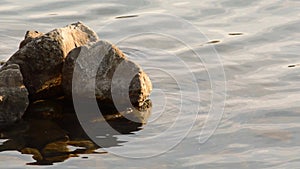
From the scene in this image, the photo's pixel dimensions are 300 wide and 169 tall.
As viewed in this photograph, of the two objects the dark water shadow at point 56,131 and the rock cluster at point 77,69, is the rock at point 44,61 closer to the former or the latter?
the rock cluster at point 77,69

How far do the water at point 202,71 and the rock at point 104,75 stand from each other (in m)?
0.32

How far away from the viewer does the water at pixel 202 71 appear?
222 inches

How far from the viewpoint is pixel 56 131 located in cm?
611

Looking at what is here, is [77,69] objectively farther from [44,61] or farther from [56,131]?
[56,131]

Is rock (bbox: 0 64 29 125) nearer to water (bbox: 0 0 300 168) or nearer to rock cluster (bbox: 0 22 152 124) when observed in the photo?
rock cluster (bbox: 0 22 152 124)

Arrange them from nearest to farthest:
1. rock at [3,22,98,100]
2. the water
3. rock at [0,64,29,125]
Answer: the water < rock at [0,64,29,125] < rock at [3,22,98,100]

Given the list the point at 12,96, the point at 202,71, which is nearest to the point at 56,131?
the point at 12,96

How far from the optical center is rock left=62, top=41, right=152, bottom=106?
657cm

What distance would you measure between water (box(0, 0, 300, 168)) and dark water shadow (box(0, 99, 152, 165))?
0.37 ft

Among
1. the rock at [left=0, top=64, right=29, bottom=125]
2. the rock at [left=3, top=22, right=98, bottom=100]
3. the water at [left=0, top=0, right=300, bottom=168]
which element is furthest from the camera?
the rock at [left=3, top=22, right=98, bottom=100]

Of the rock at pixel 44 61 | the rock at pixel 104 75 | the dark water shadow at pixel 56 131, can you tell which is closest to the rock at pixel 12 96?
the dark water shadow at pixel 56 131

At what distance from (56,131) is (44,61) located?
0.79 metres

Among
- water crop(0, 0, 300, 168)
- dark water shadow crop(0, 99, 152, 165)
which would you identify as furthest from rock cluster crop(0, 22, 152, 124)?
water crop(0, 0, 300, 168)

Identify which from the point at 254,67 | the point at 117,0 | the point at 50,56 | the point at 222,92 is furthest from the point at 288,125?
the point at 117,0
